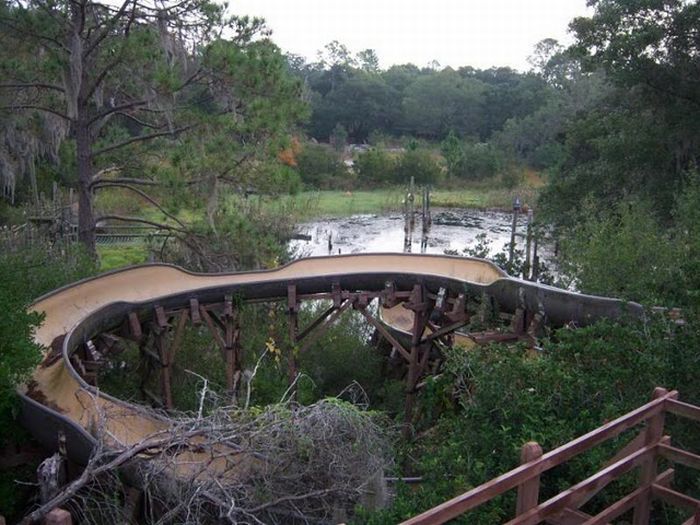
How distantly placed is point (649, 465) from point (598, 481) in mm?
826

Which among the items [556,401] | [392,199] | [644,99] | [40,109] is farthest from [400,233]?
[556,401]

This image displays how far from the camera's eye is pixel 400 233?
114 feet

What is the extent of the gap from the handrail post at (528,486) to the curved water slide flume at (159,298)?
14.8ft

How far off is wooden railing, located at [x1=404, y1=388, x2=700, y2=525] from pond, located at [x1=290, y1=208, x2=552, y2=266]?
67.4 ft

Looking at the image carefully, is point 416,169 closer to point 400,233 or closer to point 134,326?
point 400,233

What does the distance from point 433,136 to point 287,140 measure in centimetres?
5353

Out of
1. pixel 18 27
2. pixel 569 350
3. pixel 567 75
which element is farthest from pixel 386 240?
pixel 567 75

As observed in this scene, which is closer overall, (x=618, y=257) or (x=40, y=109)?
(x=618, y=257)

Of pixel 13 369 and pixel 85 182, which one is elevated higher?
pixel 85 182

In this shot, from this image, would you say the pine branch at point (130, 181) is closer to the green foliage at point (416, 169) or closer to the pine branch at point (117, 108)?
the pine branch at point (117, 108)

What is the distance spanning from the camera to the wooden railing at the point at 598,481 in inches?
147

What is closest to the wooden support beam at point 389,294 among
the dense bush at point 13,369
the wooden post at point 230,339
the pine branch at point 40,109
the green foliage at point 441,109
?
the wooden post at point 230,339

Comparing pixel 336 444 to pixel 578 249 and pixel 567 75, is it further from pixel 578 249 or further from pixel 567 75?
pixel 567 75

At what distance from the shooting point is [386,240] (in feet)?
108
